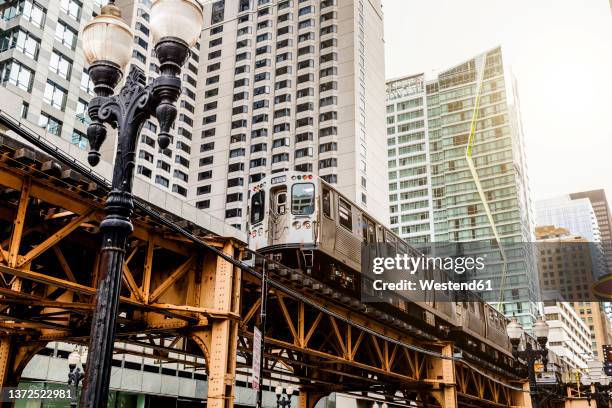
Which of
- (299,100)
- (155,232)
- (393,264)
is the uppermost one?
(299,100)

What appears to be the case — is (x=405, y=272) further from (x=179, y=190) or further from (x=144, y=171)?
(x=179, y=190)

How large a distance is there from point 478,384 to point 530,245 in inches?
3827

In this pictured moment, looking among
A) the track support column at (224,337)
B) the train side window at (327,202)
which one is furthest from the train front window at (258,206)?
the track support column at (224,337)

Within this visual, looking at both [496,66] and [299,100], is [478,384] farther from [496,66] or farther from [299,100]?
[496,66]

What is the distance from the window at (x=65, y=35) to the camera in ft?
193

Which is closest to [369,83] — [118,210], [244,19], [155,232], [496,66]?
[244,19]

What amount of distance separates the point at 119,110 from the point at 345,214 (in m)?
15.8

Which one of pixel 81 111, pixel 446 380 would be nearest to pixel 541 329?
pixel 446 380

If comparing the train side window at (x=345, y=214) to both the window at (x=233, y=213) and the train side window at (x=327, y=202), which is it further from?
the window at (x=233, y=213)

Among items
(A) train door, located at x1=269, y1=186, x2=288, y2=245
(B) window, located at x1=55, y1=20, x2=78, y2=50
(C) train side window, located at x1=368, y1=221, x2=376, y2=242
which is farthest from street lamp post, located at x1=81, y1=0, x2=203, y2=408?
(B) window, located at x1=55, y1=20, x2=78, y2=50

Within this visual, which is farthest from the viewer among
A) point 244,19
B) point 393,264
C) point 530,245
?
point 530,245

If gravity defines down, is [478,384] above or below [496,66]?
below

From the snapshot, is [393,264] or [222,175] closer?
[393,264]

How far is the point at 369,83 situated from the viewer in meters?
92.2
